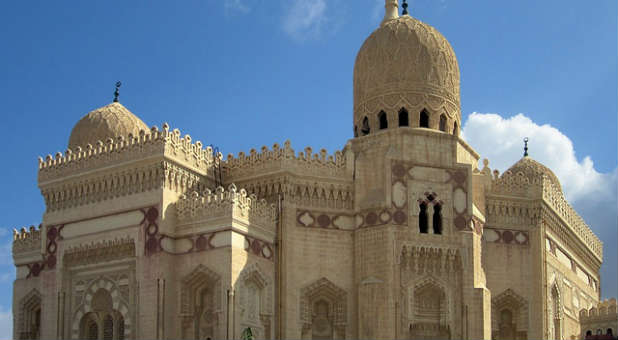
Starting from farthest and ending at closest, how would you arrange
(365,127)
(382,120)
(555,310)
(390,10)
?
(390,10)
(555,310)
(365,127)
(382,120)

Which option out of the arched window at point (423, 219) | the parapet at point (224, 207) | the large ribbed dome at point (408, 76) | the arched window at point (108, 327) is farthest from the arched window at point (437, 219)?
the arched window at point (108, 327)

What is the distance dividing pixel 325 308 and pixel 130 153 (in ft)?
22.8

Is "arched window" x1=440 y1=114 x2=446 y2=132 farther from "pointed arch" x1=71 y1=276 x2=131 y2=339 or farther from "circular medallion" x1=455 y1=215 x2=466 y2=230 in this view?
"pointed arch" x1=71 y1=276 x2=131 y2=339

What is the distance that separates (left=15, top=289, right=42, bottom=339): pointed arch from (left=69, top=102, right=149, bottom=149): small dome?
4.84m

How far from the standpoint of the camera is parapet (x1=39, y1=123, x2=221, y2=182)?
27.1m

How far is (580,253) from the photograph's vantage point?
3441cm

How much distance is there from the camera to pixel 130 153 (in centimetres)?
2755

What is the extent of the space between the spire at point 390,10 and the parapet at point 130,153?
7.10m

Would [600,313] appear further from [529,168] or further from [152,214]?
[152,214]

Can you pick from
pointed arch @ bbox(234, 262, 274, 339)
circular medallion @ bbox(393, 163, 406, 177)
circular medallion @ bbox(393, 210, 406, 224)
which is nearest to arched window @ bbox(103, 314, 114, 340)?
pointed arch @ bbox(234, 262, 274, 339)

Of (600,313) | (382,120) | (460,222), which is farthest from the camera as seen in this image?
(600,313)

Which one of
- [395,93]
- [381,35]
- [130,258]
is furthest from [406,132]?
A: [130,258]

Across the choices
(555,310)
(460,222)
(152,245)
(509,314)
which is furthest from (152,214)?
(555,310)

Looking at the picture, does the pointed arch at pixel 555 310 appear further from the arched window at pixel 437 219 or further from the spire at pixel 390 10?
the spire at pixel 390 10
